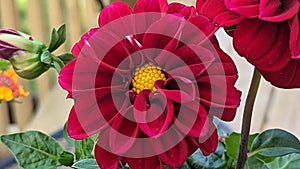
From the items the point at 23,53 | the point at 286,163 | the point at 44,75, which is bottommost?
the point at 44,75

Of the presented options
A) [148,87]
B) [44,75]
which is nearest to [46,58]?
[148,87]

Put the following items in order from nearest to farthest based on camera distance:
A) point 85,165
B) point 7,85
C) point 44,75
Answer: point 85,165, point 7,85, point 44,75

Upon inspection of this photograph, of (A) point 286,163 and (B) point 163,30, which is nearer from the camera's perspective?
(B) point 163,30

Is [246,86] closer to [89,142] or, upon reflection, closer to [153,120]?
[89,142]

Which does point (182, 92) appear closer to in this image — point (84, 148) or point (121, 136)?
point (121, 136)

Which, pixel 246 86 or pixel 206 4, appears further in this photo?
pixel 246 86

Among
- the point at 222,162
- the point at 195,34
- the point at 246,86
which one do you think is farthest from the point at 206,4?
the point at 246,86

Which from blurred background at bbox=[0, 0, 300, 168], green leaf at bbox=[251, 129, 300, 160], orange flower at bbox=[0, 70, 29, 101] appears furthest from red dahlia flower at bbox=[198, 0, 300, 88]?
blurred background at bbox=[0, 0, 300, 168]

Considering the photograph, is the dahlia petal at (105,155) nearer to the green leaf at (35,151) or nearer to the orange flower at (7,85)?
→ the green leaf at (35,151)
